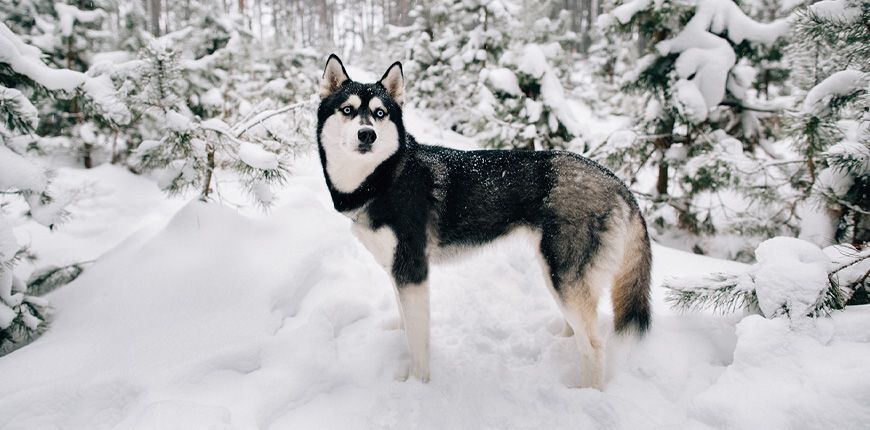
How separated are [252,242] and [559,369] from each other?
276cm

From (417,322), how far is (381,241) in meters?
0.58

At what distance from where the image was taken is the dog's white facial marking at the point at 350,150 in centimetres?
247

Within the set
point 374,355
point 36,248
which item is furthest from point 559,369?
point 36,248

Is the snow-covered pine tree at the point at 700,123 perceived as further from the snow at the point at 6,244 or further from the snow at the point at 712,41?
the snow at the point at 6,244

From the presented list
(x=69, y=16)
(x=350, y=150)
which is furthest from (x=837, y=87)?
(x=69, y=16)

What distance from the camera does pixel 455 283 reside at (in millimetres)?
3660

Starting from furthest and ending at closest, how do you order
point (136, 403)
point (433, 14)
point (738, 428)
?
1. point (433, 14)
2. point (136, 403)
3. point (738, 428)

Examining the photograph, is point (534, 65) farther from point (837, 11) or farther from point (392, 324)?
point (392, 324)

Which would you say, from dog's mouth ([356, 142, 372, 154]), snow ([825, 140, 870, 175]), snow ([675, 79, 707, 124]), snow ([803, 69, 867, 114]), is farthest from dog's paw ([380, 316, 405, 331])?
snow ([675, 79, 707, 124])

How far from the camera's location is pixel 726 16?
467 cm

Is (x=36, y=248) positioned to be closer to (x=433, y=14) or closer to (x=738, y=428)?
(x=738, y=428)

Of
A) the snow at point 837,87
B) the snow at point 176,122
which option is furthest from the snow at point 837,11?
the snow at point 176,122

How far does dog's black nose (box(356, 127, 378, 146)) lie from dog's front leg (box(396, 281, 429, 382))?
0.93m

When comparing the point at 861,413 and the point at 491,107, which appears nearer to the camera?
the point at 861,413
